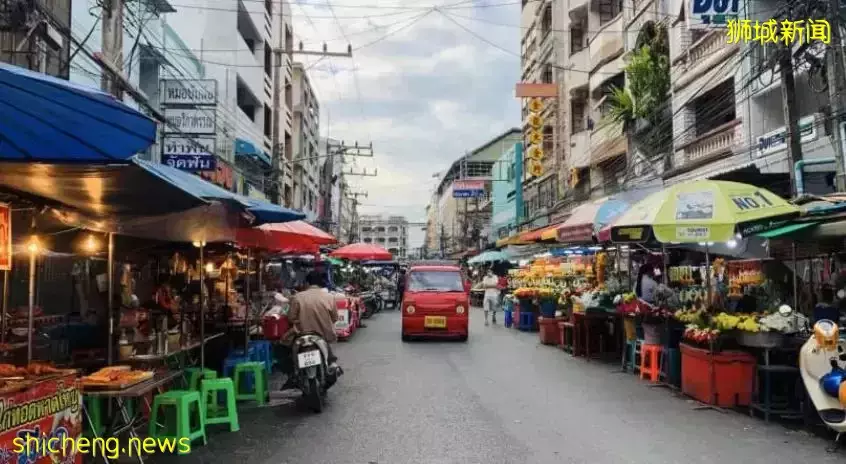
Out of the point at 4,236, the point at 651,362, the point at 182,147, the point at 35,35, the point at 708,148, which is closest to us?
the point at 4,236

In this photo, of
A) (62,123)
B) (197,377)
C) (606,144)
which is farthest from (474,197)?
(62,123)

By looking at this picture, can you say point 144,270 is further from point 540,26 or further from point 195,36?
point 540,26

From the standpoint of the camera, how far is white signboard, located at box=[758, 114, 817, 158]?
45.4 feet

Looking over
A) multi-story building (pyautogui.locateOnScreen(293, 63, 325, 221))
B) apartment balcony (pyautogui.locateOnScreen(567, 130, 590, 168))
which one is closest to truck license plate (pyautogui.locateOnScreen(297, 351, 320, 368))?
apartment balcony (pyautogui.locateOnScreen(567, 130, 590, 168))

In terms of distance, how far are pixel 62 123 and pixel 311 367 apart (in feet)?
17.9

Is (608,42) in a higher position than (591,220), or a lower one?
higher

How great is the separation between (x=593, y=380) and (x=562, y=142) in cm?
2497

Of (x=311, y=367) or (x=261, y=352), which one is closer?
(x=311, y=367)

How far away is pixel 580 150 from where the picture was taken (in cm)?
3072

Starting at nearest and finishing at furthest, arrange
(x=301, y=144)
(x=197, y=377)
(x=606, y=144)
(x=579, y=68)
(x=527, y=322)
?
(x=197, y=377), (x=527, y=322), (x=606, y=144), (x=579, y=68), (x=301, y=144)

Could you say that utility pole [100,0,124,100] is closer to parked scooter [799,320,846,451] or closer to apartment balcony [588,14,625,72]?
parked scooter [799,320,846,451]

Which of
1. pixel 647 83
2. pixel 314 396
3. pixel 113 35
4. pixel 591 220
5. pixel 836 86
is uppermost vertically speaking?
pixel 647 83

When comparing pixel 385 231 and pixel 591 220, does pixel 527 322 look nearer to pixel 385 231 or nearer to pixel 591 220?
pixel 591 220

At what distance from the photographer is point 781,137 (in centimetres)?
1425
